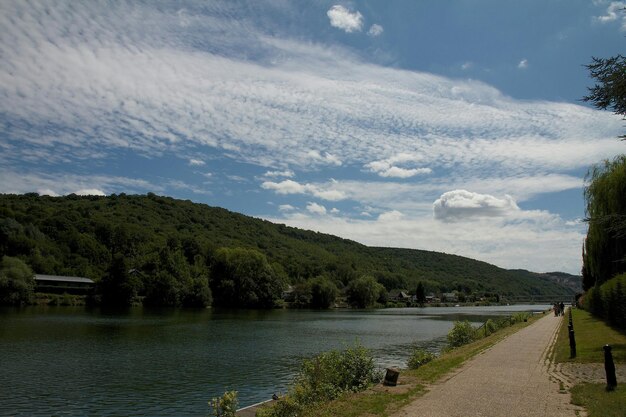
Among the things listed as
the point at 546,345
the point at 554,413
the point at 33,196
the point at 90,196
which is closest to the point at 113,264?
the point at 33,196

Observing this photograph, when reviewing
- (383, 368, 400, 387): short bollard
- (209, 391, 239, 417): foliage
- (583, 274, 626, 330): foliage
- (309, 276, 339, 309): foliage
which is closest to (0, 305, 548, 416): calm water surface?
(383, 368, 400, 387): short bollard

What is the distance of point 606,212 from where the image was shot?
2883 cm

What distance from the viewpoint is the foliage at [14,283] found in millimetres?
79750

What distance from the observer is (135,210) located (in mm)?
159500

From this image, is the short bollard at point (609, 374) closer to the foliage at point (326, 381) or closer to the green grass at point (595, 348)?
the green grass at point (595, 348)

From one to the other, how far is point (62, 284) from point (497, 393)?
108 metres

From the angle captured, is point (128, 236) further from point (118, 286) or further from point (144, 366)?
point (144, 366)

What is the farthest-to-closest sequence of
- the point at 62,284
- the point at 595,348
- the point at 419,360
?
the point at 62,284 < the point at 419,360 < the point at 595,348

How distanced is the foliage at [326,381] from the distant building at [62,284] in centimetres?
9566

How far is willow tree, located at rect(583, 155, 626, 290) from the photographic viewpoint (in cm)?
2759

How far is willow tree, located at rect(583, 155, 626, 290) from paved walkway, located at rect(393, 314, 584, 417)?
11.8 metres

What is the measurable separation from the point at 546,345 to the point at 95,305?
91.8 m

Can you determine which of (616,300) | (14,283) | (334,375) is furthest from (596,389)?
(14,283)

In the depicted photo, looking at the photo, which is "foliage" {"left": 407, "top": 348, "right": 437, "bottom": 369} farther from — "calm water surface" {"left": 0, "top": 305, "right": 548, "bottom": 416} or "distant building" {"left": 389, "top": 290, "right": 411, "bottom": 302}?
"distant building" {"left": 389, "top": 290, "right": 411, "bottom": 302}
